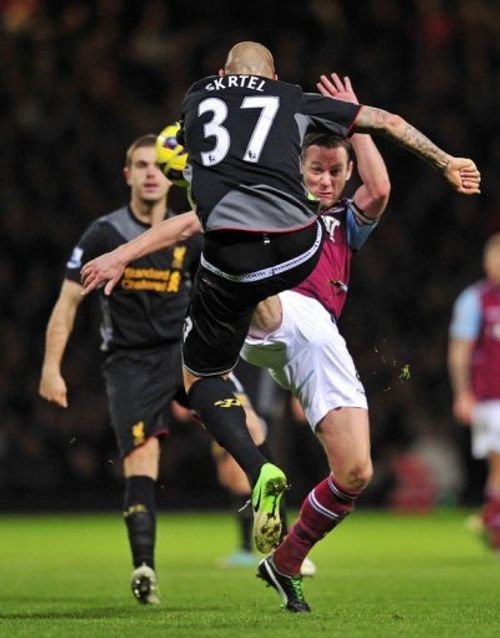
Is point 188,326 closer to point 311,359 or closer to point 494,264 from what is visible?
point 311,359

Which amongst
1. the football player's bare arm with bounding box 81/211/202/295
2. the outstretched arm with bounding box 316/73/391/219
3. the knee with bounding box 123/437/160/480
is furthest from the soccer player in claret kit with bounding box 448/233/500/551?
the football player's bare arm with bounding box 81/211/202/295

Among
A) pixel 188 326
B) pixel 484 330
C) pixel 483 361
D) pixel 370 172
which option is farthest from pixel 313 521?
pixel 484 330

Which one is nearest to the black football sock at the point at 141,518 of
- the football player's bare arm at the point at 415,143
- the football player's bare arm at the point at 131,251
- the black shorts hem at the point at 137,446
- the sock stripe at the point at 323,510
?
the black shorts hem at the point at 137,446

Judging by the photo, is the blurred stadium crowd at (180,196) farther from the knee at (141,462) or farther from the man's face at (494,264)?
the knee at (141,462)

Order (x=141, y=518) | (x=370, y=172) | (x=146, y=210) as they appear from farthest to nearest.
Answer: (x=146, y=210)
(x=141, y=518)
(x=370, y=172)

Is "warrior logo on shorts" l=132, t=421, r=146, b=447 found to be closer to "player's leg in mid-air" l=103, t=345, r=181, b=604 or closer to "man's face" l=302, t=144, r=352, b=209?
"player's leg in mid-air" l=103, t=345, r=181, b=604

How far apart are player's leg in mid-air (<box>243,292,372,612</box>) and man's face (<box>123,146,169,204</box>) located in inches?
67.9

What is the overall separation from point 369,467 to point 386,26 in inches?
515

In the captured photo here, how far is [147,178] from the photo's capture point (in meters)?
8.27

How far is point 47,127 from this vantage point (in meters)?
18.2

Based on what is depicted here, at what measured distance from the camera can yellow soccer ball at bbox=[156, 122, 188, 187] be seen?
7.81 metres

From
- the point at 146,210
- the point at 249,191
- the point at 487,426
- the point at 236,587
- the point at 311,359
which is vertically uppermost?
the point at 249,191

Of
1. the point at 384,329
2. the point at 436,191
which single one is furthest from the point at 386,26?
the point at 384,329

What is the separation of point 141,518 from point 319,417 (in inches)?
62.7
